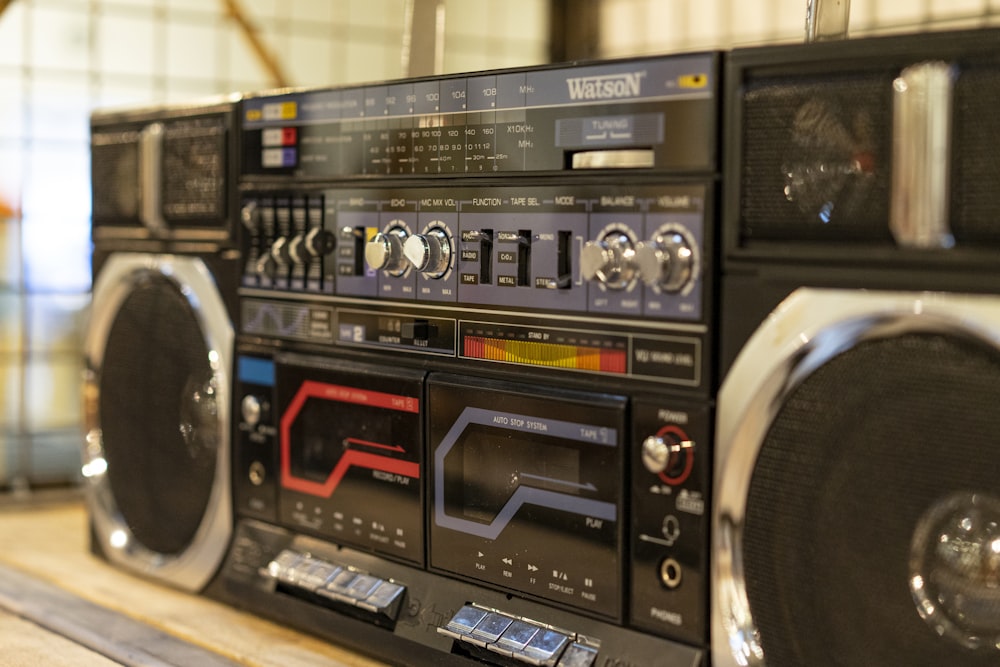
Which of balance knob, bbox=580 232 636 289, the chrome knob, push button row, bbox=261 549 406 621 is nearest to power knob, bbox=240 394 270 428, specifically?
the chrome knob

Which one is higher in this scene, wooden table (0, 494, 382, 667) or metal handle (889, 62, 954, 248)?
metal handle (889, 62, 954, 248)

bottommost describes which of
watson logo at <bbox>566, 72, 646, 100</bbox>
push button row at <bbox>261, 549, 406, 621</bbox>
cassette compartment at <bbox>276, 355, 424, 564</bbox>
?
push button row at <bbox>261, 549, 406, 621</bbox>

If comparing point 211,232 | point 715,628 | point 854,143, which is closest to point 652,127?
point 854,143

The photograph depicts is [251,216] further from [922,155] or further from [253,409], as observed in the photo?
[922,155]

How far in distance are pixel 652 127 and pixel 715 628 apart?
1.31 feet

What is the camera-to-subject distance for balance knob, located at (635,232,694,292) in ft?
2.78

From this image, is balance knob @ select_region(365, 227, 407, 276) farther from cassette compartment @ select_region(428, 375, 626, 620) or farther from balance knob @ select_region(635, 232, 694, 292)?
balance knob @ select_region(635, 232, 694, 292)

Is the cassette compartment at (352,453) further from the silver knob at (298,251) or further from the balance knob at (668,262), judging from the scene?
the balance knob at (668,262)

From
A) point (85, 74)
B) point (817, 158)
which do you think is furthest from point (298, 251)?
point (85, 74)

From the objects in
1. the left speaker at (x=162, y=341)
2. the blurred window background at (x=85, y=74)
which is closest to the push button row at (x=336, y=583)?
the left speaker at (x=162, y=341)

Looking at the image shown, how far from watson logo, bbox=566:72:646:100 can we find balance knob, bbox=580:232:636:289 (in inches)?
4.5

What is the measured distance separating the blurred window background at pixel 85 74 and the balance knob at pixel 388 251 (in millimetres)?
869

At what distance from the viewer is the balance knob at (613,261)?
0.87 meters

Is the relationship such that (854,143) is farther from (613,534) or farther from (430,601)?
(430,601)
